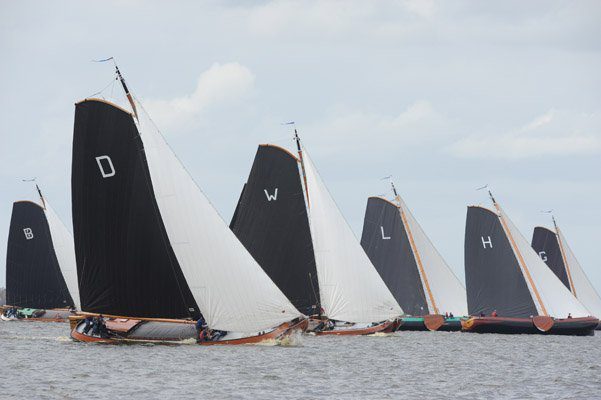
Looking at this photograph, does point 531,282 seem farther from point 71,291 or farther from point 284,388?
point 284,388

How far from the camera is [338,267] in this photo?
74375 millimetres

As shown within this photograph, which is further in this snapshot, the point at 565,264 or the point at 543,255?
the point at 543,255

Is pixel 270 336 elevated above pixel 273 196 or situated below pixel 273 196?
below

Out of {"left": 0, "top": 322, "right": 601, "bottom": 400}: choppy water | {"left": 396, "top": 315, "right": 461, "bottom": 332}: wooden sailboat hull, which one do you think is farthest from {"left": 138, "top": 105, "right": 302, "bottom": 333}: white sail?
{"left": 396, "top": 315, "right": 461, "bottom": 332}: wooden sailboat hull

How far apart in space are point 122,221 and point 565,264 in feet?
236

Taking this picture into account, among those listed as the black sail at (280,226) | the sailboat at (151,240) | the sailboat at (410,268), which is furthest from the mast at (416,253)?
the sailboat at (151,240)

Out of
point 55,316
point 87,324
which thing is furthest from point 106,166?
point 55,316

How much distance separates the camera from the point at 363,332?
260 feet

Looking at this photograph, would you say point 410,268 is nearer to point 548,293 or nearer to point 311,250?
point 548,293

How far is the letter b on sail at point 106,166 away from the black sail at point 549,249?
237 feet

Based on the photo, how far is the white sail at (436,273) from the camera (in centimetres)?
10175

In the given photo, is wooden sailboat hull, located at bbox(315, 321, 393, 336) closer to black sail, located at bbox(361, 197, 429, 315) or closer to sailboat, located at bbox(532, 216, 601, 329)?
black sail, located at bbox(361, 197, 429, 315)

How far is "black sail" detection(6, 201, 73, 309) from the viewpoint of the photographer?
112 metres

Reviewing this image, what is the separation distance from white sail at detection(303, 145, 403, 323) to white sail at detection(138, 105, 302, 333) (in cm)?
1898
